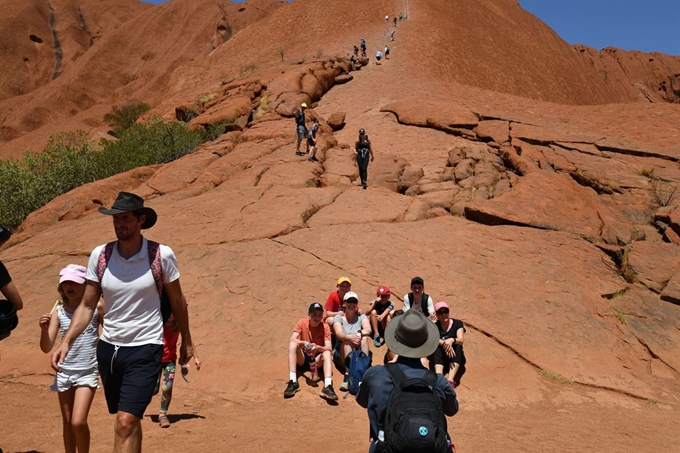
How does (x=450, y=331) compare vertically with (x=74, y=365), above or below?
below

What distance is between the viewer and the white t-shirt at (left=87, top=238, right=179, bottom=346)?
341 cm

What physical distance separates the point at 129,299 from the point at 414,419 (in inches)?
78.7

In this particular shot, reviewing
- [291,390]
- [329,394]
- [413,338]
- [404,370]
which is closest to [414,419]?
[404,370]

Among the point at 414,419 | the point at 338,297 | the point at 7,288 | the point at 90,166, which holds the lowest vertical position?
the point at 338,297

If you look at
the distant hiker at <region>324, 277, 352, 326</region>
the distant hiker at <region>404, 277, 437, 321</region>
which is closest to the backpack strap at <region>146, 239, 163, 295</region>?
the distant hiker at <region>324, 277, 352, 326</region>

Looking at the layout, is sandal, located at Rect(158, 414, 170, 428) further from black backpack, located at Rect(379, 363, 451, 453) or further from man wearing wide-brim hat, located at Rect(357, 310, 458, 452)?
black backpack, located at Rect(379, 363, 451, 453)

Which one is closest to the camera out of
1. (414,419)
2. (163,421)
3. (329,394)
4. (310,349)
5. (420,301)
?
(414,419)

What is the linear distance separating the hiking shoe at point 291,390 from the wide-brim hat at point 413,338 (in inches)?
145

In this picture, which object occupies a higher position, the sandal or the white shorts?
the white shorts

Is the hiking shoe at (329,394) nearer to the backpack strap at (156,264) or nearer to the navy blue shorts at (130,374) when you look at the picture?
the navy blue shorts at (130,374)

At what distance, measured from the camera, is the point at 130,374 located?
335 cm

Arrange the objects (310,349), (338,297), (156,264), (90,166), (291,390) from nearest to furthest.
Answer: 1. (156,264)
2. (291,390)
3. (310,349)
4. (338,297)
5. (90,166)

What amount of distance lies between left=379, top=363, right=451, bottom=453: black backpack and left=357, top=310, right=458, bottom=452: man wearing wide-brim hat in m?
0.07

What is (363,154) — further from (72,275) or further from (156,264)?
(156,264)
